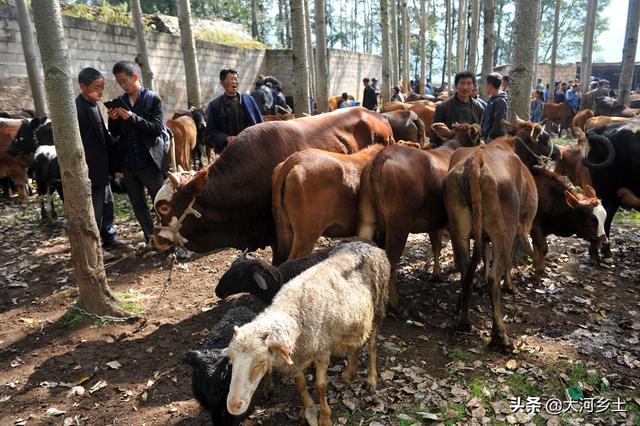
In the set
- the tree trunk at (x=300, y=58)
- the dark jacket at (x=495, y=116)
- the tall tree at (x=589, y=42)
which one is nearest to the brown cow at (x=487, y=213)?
the dark jacket at (x=495, y=116)

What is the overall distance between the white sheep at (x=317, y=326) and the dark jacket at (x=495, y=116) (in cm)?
431

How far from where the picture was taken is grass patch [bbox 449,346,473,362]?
166 inches

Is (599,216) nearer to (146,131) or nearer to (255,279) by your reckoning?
(255,279)

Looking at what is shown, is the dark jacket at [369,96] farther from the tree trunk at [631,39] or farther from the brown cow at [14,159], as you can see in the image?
the brown cow at [14,159]

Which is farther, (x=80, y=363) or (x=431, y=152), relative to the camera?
(x=431, y=152)

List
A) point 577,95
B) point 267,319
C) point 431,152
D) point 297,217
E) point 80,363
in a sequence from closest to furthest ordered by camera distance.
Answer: point 267,319 → point 80,363 → point 297,217 → point 431,152 → point 577,95

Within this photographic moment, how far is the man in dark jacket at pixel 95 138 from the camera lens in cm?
562

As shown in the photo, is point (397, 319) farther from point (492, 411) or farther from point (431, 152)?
point (431, 152)

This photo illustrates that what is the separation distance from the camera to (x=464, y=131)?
236 inches

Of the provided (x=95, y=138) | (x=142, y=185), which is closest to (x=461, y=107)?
(x=142, y=185)

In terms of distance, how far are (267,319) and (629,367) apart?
3.46 m

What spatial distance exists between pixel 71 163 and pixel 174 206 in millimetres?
1046

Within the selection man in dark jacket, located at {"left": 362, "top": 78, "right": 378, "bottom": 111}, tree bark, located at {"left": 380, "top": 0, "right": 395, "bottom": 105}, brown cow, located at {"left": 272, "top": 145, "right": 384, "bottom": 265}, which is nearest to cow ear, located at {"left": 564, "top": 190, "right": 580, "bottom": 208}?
brown cow, located at {"left": 272, "top": 145, "right": 384, "bottom": 265}

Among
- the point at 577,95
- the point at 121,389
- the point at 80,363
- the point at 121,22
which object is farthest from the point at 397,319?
the point at 577,95
